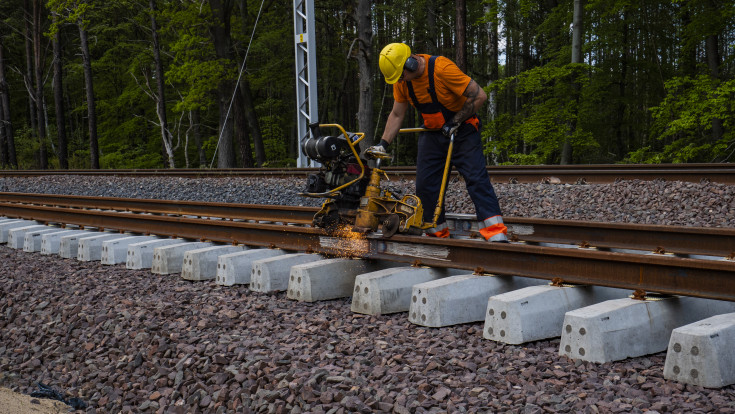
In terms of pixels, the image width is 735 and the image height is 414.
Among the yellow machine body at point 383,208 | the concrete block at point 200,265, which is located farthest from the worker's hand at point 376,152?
the concrete block at point 200,265

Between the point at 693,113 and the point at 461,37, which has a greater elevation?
the point at 461,37

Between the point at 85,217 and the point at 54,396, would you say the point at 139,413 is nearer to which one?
the point at 54,396

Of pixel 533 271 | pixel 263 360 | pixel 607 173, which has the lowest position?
pixel 263 360

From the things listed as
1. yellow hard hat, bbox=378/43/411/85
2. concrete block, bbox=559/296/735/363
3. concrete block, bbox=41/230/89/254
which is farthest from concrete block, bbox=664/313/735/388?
concrete block, bbox=41/230/89/254

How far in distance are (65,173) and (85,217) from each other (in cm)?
1276

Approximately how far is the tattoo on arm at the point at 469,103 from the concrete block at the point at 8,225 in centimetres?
730

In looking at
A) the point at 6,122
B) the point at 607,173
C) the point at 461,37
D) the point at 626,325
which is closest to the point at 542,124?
the point at 461,37

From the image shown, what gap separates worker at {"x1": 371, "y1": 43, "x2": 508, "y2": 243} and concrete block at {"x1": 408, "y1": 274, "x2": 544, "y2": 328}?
0.95m

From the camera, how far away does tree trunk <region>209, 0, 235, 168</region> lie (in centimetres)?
2545

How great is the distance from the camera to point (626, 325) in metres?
3.45

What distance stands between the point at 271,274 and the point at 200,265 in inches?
39.9

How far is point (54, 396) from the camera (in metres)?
4.20

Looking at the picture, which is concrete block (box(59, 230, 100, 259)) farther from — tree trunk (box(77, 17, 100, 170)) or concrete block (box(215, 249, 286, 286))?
tree trunk (box(77, 17, 100, 170))

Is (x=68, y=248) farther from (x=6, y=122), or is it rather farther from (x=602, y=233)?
(x=6, y=122)
